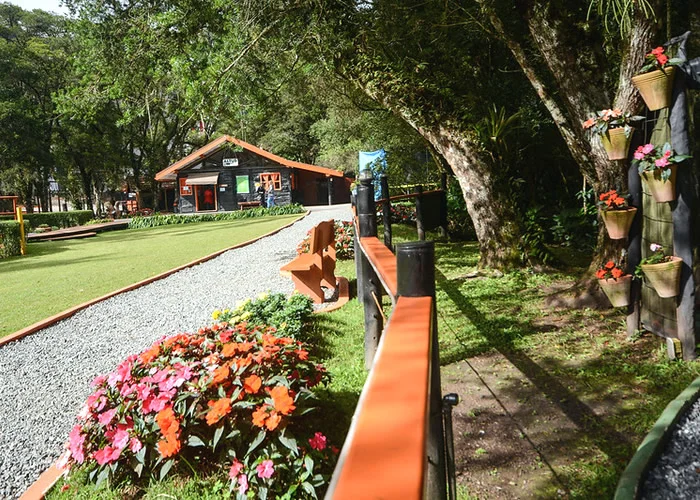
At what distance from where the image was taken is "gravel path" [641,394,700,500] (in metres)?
2.23

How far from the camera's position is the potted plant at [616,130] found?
13.2 ft

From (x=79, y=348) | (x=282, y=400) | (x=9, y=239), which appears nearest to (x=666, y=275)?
(x=282, y=400)

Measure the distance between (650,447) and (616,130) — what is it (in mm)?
2577

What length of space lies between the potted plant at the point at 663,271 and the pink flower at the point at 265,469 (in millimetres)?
3016

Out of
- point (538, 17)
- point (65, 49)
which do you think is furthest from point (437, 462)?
point (65, 49)

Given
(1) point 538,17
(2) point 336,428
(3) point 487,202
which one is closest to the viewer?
(2) point 336,428

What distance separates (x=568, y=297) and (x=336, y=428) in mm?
3562

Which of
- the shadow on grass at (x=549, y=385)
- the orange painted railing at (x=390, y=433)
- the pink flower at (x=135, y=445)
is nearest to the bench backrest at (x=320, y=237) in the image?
the shadow on grass at (x=549, y=385)

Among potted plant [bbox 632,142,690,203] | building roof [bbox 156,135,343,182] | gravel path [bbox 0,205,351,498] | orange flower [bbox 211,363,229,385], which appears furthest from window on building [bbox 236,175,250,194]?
orange flower [bbox 211,363,229,385]

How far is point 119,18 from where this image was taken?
31.4ft

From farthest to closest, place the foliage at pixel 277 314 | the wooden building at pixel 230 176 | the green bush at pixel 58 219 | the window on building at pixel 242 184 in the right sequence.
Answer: the window on building at pixel 242 184 < the wooden building at pixel 230 176 < the green bush at pixel 58 219 < the foliage at pixel 277 314

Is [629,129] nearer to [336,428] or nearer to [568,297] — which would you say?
[568,297]

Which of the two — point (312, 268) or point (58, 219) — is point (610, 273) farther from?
point (58, 219)

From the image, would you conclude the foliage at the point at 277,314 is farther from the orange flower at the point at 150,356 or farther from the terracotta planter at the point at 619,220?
the terracotta planter at the point at 619,220
